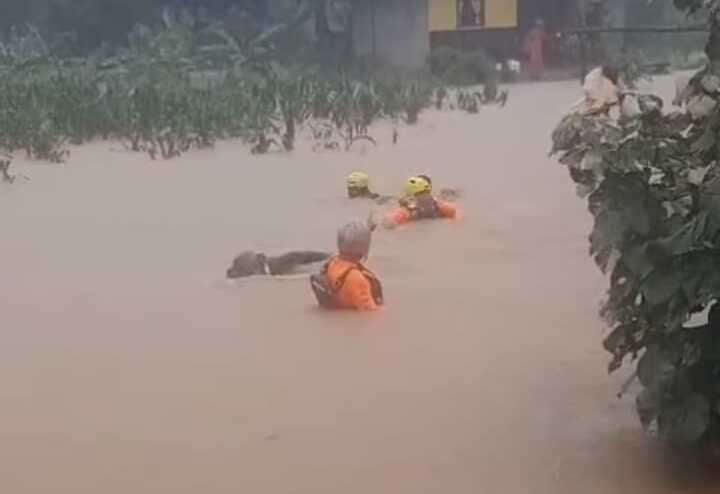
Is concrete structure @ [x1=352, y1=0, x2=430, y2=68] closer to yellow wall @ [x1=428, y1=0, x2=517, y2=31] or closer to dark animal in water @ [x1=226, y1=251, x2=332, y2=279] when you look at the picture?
yellow wall @ [x1=428, y1=0, x2=517, y2=31]

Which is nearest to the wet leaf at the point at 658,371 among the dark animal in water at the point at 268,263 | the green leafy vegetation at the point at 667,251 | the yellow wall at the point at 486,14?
the green leafy vegetation at the point at 667,251

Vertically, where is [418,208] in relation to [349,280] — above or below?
below

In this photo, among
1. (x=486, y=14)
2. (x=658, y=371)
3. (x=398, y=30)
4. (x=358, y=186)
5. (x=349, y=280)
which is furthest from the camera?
(x=486, y=14)

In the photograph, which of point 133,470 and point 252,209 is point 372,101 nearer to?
point 252,209

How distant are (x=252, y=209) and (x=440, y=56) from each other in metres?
13.6

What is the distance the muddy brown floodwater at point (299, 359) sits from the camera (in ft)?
17.5

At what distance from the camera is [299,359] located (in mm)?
7012

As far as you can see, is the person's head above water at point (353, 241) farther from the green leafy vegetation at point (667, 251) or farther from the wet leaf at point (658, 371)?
the wet leaf at point (658, 371)

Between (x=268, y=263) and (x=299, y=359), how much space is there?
2089mm

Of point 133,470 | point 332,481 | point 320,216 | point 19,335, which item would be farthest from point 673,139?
point 320,216

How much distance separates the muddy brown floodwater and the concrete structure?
44.7 ft

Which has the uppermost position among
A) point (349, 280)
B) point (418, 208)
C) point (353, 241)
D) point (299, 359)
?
point (353, 241)

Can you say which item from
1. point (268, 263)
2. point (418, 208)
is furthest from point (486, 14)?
point (268, 263)

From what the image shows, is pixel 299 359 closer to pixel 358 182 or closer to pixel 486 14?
pixel 358 182
